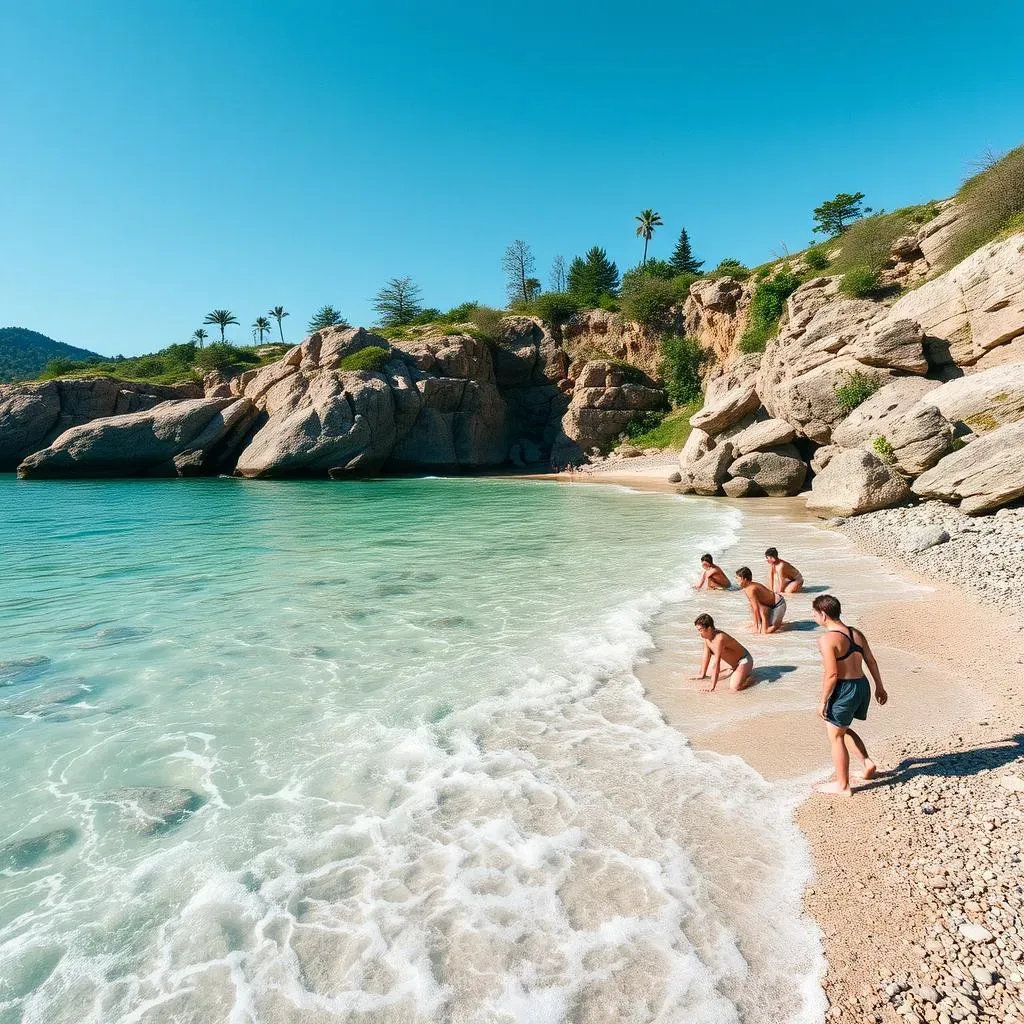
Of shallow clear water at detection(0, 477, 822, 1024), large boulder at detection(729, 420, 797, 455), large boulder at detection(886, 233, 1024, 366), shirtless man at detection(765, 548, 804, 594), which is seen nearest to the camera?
shallow clear water at detection(0, 477, 822, 1024)

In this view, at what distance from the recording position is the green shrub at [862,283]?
3184cm

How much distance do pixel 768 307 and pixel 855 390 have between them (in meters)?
22.7

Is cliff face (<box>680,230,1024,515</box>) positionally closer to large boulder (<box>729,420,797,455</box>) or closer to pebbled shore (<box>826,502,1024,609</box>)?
large boulder (<box>729,420,797,455</box>)

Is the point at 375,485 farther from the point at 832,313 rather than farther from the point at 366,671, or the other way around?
the point at 366,671

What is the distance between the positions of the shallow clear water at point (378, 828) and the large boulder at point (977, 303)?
17561 millimetres

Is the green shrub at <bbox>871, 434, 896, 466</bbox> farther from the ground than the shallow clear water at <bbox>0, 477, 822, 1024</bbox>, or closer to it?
farther from the ground

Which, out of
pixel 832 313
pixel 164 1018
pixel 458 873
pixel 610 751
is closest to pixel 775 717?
pixel 610 751

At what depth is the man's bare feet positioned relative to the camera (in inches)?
181

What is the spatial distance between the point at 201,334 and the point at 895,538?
101m

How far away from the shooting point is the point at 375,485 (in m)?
38.1

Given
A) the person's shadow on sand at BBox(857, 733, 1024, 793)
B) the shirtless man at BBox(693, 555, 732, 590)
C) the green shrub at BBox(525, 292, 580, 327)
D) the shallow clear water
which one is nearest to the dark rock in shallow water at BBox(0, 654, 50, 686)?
the shallow clear water

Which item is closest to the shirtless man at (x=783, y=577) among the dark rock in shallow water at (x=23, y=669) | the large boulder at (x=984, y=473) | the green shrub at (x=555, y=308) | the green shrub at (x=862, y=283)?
the large boulder at (x=984, y=473)

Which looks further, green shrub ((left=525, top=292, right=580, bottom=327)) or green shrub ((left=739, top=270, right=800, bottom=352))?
green shrub ((left=525, top=292, right=580, bottom=327))

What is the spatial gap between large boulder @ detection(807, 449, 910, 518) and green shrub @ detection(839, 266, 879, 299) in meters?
18.7
